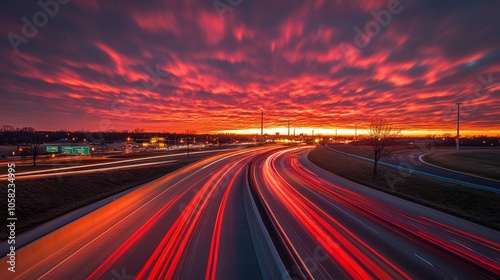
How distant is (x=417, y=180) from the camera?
1053 inches

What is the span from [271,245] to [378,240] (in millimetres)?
6842

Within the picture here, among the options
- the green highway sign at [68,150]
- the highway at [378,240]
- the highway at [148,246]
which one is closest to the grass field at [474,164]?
the highway at [378,240]

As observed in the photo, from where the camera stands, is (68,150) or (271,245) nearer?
(271,245)

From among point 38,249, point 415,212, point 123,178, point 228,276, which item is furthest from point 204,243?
point 123,178

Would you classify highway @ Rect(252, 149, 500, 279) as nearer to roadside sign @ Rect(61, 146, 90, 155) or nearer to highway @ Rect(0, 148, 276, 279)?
highway @ Rect(0, 148, 276, 279)

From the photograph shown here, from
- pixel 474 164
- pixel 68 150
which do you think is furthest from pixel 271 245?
pixel 68 150

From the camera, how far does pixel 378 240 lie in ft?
44.5

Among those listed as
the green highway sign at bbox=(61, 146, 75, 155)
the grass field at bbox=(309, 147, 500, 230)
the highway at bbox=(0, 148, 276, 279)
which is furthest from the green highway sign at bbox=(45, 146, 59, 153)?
the grass field at bbox=(309, 147, 500, 230)

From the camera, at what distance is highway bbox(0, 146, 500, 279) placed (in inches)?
428

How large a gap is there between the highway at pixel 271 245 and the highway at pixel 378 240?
0.05 metres

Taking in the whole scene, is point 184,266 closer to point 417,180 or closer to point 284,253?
point 284,253

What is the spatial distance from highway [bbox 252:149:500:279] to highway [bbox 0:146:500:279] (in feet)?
0.17

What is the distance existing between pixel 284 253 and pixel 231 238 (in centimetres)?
423

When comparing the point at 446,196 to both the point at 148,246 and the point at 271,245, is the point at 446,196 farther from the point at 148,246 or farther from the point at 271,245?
the point at 148,246
